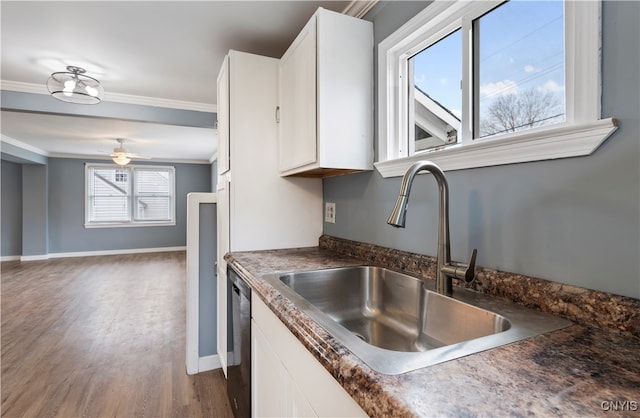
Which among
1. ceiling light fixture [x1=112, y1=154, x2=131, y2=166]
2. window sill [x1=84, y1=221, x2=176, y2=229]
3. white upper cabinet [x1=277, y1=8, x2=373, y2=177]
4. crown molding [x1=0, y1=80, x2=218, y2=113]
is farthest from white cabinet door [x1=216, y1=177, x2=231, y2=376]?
window sill [x1=84, y1=221, x2=176, y2=229]

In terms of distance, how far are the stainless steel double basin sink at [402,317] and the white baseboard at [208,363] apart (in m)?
1.40

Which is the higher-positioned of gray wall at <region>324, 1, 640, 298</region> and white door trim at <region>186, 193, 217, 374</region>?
gray wall at <region>324, 1, 640, 298</region>

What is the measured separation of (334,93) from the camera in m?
1.51

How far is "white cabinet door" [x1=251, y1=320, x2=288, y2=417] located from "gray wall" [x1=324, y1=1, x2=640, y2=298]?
2.35 feet

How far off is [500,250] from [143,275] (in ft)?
18.7

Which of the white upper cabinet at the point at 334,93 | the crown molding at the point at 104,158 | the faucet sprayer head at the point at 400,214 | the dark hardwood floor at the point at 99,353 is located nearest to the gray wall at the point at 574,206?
→ the faucet sprayer head at the point at 400,214

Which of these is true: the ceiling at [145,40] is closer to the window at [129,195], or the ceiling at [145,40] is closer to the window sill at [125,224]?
the window at [129,195]

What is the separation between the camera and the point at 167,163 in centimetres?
786

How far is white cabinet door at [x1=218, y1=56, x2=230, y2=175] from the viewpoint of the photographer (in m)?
1.95

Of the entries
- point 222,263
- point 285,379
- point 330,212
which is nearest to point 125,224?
point 222,263

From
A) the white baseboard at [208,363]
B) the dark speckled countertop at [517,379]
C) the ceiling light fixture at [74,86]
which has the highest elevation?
the ceiling light fixture at [74,86]

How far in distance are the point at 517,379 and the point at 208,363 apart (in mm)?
2259

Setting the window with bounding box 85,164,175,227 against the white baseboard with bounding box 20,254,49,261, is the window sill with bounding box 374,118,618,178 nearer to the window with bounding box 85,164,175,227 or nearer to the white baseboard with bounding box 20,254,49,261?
the window with bounding box 85,164,175,227

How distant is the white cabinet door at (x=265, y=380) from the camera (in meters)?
0.97
